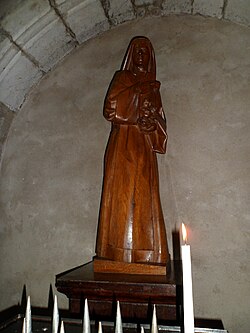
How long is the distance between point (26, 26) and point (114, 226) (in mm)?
1156

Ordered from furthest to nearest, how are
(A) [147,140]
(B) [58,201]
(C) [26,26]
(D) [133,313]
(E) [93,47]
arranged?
(E) [93,47] → (B) [58,201] → (C) [26,26] → (A) [147,140] → (D) [133,313]

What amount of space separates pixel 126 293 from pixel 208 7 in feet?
5.24

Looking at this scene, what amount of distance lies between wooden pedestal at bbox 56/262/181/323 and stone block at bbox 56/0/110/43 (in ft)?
4.53

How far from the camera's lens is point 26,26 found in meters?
1.76

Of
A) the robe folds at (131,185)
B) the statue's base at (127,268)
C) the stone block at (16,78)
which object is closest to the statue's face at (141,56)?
the robe folds at (131,185)

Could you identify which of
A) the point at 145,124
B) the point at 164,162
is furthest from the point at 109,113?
the point at 164,162

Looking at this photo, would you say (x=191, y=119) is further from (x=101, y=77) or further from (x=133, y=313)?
(x=133, y=313)

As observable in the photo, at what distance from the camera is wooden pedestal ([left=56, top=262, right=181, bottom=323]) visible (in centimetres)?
123

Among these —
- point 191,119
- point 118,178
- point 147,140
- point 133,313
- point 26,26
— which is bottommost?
point 133,313

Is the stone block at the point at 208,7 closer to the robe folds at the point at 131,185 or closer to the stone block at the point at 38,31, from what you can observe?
the robe folds at the point at 131,185

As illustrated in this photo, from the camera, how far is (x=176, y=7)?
6.38 feet

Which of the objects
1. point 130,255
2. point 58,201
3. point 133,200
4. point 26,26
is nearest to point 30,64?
point 26,26

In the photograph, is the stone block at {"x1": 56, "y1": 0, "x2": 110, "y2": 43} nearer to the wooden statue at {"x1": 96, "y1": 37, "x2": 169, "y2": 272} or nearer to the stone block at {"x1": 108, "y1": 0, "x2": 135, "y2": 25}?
the stone block at {"x1": 108, "y1": 0, "x2": 135, "y2": 25}

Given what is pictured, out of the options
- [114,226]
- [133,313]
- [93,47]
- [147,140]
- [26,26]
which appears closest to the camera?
[133,313]
